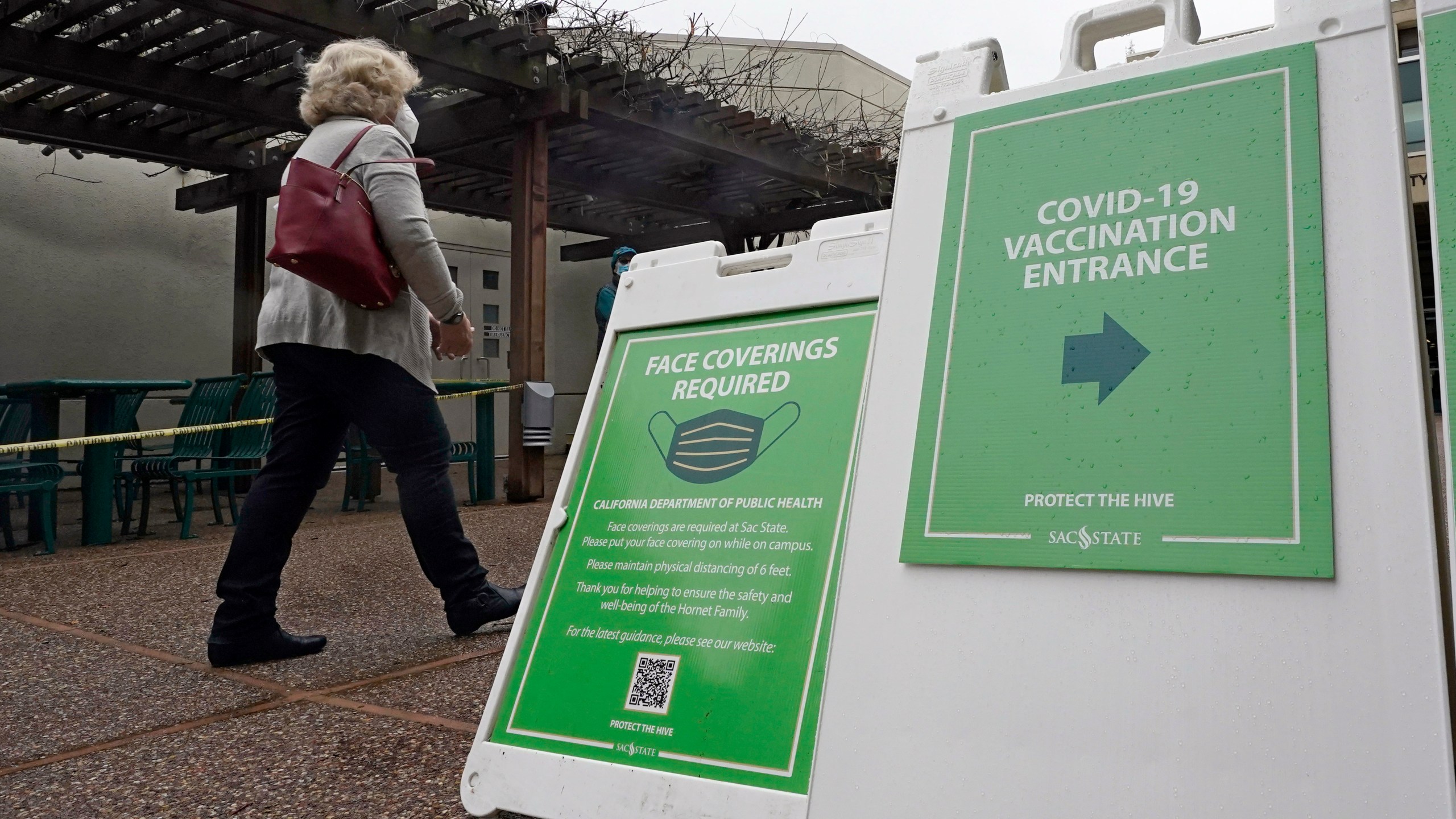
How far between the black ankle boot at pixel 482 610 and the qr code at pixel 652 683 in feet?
4.77

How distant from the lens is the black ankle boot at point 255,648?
107 inches

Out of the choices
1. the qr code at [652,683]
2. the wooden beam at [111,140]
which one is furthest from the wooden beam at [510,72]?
the qr code at [652,683]

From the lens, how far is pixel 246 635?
273 centimetres

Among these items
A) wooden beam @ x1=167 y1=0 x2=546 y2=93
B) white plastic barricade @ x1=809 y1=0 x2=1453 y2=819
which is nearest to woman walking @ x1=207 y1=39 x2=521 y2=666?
white plastic barricade @ x1=809 y1=0 x2=1453 y2=819

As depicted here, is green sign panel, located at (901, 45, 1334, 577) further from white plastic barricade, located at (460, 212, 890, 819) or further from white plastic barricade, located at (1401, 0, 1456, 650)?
white plastic barricade, located at (460, 212, 890, 819)

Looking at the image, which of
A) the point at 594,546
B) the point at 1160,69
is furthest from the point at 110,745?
the point at 1160,69

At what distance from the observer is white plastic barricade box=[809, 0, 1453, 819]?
954 mm

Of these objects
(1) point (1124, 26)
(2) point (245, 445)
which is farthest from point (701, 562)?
(2) point (245, 445)

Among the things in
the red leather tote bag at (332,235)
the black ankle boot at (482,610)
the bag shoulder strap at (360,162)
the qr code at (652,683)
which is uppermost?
the bag shoulder strap at (360,162)

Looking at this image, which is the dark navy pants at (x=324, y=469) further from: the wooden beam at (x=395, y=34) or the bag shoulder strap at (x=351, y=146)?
the wooden beam at (x=395, y=34)

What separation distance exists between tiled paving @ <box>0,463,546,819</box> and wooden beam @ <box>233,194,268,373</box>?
474cm

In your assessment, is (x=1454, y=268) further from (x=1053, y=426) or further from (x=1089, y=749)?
(x=1089, y=749)

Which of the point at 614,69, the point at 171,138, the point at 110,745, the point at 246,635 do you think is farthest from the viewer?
the point at 171,138

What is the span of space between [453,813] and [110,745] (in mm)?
944
